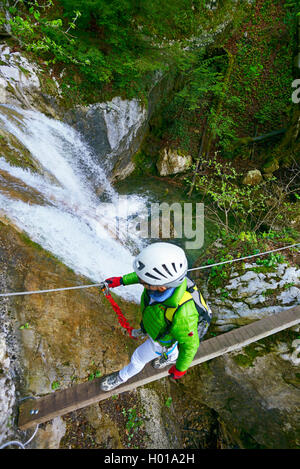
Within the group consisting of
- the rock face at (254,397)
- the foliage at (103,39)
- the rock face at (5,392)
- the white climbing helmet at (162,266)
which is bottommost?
the rock face at (254,397)

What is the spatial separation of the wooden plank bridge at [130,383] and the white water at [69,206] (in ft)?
4.38

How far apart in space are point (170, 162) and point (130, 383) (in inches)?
317

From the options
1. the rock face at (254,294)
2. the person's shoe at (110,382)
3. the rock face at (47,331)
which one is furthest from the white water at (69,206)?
the rock face at (254,294)

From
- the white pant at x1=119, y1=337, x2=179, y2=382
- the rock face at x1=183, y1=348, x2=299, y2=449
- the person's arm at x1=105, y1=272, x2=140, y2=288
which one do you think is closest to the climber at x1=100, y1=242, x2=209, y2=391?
the white pant at x1=119, y1=337, x2=179, y2=382

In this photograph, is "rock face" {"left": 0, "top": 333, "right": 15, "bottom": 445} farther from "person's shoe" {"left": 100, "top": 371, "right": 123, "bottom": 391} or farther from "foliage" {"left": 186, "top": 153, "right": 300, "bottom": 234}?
"foliage" {"left": 186, "top": 153, "right": 300, "bottom": 234}

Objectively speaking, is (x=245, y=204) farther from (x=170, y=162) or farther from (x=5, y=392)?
(x=5, y=392)

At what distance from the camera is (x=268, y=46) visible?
12.2 meters

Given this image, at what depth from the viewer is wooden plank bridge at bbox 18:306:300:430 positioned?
2.40 metres

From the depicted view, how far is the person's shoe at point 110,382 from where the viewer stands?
2.70 meters

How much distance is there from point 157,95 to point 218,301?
24.6ft

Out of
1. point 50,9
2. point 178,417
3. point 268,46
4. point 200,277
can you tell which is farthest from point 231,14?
point 178,417

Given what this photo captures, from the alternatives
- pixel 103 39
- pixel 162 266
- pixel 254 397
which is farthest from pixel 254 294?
pixel 103 39

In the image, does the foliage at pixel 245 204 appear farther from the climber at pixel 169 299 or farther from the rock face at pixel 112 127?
the climber at pixel 169 299
